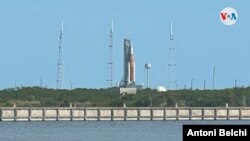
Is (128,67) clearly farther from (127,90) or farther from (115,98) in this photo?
(115,98)

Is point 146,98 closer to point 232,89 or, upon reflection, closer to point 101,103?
point 101,103

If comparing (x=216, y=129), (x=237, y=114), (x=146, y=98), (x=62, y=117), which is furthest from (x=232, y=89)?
(x=216, y=129)

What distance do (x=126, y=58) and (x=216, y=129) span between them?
118 m

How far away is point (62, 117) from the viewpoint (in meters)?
106

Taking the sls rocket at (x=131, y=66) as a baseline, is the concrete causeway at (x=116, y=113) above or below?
below

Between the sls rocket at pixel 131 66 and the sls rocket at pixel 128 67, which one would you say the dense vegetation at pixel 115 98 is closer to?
the sls rocket at pixel 128 67

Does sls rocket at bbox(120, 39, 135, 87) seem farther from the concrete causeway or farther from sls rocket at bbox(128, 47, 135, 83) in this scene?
the concrete causeway

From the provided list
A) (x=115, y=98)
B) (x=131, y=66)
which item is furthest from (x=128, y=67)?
(x=115, y=98)

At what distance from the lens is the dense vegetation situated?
128 meters

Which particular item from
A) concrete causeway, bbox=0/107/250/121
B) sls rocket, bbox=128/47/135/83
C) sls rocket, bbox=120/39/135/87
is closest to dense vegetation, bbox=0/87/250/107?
sls rocket, bbox=120/39/135/87

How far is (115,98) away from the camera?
131 meters

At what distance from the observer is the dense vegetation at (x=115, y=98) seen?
5039 inches

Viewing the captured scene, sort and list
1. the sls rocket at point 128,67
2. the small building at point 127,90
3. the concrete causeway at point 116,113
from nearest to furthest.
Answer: the concrete causeway at point 116,113
the sls rocket at point 128,67
the small building at point 127,90

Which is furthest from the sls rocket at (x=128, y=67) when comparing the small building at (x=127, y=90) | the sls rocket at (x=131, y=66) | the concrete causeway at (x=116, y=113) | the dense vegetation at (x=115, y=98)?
the concrete causeway at (x=116, y=113)
